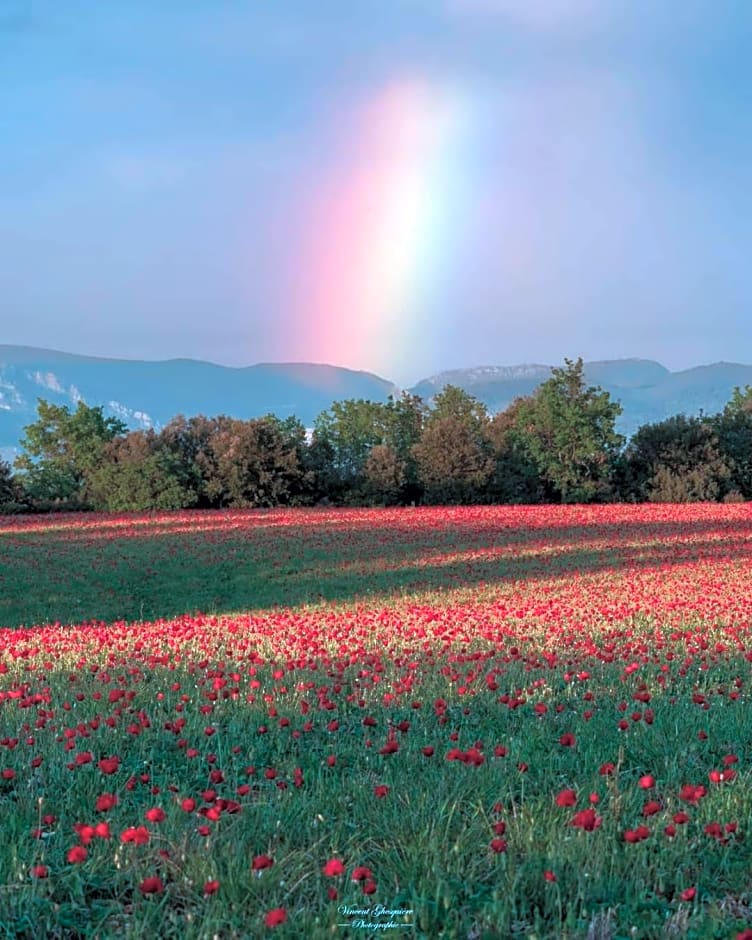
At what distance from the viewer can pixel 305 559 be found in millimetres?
23500

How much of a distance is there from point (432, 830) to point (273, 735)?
1.90 meters

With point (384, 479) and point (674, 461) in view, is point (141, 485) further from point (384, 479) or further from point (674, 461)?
point (674, 461)

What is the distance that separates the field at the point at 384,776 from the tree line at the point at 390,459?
33.2m

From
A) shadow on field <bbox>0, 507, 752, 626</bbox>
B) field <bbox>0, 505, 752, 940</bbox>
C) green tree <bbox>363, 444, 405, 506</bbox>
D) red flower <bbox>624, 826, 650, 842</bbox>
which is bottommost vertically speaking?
shadow on field <bbox>0, 507, 752, 626</bbox>

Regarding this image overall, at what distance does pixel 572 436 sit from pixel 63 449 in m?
33.1

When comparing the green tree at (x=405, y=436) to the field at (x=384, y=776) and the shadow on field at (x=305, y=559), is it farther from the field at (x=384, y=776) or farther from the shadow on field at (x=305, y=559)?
the field at (x=384, y=776)

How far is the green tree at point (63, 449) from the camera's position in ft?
166

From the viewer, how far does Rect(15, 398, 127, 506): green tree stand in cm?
5053

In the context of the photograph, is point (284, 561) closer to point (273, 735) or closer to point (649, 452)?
point (273, 735)

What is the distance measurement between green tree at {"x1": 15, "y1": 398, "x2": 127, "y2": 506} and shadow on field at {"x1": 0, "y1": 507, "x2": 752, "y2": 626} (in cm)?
1841

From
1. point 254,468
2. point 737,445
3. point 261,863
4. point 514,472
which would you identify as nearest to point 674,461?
point 737,445

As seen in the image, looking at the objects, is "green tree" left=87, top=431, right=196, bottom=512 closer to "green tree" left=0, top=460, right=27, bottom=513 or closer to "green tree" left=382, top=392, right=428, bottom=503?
"green tree" left=0, top=460, right=27, bottom=513

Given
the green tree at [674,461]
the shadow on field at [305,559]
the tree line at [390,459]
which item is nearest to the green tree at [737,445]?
the tree line at [390,459]

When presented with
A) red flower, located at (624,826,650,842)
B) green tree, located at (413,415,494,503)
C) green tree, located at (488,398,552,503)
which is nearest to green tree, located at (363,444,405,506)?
green tree, located at (413,415,494,503)
